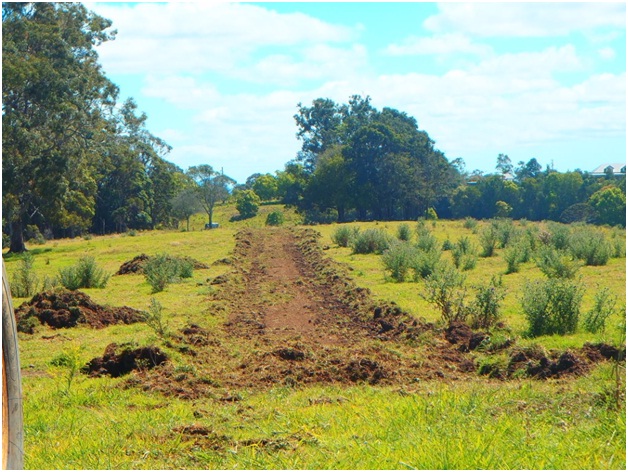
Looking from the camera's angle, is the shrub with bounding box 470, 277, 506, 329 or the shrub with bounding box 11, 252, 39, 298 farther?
the shrub with bounding box 11, 252, 39, 298

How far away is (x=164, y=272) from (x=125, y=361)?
9.92 m

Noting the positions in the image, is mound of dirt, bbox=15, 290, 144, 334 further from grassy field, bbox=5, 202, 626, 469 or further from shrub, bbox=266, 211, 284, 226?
shrub, bbox=266, 211, 284, 226

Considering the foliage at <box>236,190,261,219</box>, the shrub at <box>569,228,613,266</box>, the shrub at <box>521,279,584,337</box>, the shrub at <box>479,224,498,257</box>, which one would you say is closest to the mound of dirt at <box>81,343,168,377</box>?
the shrub at <box>521,279,584,337</box>

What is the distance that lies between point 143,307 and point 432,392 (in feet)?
32.6

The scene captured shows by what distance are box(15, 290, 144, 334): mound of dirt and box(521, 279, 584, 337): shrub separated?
6827 mm

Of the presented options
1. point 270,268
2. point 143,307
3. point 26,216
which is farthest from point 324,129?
point 143,307

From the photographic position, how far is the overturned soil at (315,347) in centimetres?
911

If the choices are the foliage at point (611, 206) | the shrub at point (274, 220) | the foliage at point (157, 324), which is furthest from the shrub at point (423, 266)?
the shrub at point (274, 220)

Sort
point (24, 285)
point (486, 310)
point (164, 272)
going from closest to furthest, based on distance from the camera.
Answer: point (486, 310) → point (24, 285) → point (164, 272)

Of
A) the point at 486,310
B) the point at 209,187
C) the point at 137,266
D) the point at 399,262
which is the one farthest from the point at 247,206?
the point at 486,310

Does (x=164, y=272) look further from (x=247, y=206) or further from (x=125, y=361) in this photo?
(x=247, y=206)

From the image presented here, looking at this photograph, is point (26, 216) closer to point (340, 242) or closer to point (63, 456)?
point (340, 242)

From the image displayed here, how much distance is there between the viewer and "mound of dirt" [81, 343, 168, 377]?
389 inches

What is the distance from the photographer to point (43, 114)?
34.1 meters
